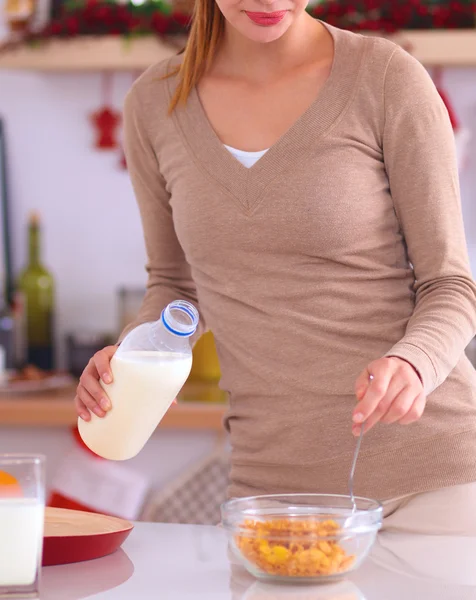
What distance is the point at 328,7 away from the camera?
2605mm

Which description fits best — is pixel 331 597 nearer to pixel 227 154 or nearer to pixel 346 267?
pixel 346 267

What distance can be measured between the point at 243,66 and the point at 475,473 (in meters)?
0.64

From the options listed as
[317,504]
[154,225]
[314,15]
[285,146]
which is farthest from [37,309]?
[317,504]

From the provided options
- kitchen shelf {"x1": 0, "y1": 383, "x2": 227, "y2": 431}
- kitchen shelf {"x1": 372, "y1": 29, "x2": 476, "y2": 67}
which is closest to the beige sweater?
kitchen shelf {"x1": 0, "y1": 383, "x2": 227, "y2": 431}

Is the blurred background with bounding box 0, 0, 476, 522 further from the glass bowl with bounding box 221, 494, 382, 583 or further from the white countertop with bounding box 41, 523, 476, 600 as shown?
the glass bowl with bounding box 221, 494, 382, 583

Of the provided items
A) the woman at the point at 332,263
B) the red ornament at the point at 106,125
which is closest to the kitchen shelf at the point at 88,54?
the red ornament at the point at 106,125

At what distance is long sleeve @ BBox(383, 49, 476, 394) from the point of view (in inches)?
44.5

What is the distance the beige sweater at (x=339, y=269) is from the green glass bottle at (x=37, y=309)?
Result: 1764mm

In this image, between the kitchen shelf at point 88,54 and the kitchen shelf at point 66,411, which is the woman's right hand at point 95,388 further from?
the kitchen shelf at point 88,54

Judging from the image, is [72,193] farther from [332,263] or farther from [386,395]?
[386,395]

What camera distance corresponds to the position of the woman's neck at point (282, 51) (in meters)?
1.30

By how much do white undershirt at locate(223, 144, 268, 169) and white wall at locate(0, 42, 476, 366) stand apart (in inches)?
69.3

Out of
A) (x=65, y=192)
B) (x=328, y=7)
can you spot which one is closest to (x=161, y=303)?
(x=328, y=7)

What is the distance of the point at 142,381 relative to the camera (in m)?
1.00
